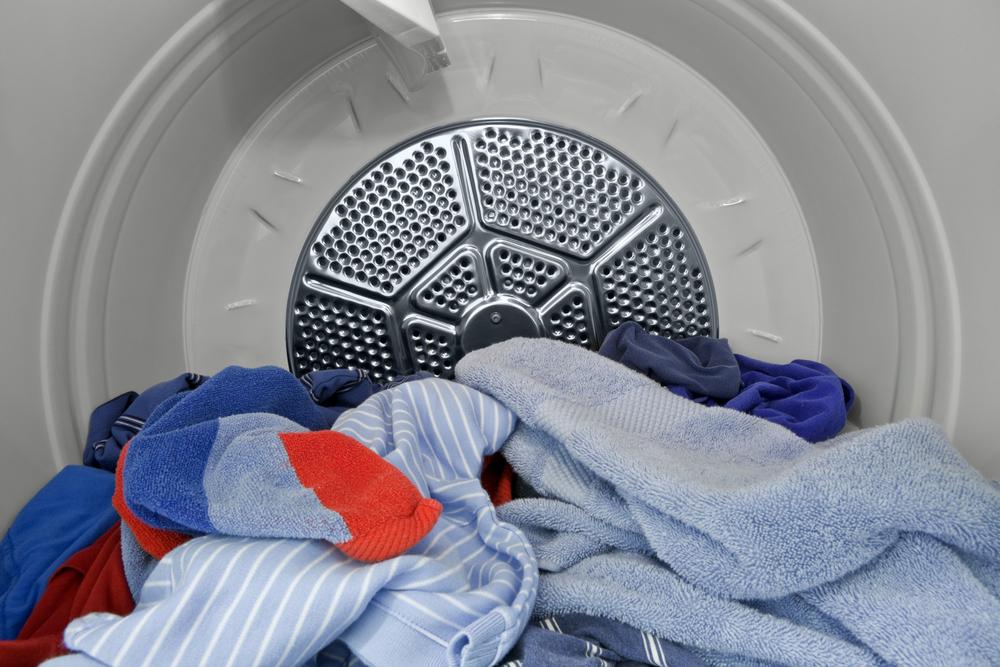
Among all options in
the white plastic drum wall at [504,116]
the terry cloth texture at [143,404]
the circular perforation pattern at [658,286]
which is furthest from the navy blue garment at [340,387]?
the circular perforation pattern at [658,286]

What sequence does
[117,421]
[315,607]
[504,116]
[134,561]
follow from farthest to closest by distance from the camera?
[504,116], [117,421], [134,561], [315,607]

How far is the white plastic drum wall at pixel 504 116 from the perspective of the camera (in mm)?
563

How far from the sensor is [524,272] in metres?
0.77

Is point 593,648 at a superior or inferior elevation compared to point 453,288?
inferior

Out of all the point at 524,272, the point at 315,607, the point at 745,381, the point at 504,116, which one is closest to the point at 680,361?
the point at 745,381

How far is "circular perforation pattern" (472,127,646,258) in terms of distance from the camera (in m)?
0.75

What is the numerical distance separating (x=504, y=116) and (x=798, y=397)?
0.38 meters

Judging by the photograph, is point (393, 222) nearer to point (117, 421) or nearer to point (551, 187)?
point (551, 187)

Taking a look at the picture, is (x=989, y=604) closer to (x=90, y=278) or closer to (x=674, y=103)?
(x=674, y=103)

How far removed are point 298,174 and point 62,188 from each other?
0.21 metres

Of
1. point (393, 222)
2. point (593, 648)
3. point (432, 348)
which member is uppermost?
point (393, 222)

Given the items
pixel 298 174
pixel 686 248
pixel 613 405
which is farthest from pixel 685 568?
pixel 298 174

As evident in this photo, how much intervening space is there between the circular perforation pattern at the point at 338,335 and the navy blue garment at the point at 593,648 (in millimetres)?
365

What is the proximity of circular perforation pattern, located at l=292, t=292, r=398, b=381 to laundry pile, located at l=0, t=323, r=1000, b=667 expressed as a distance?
7.5 inches
